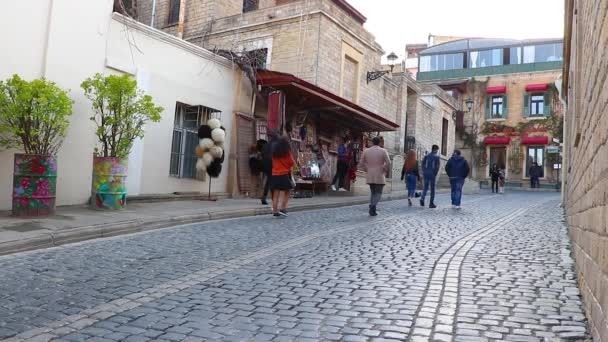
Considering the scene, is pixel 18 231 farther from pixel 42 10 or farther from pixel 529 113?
pixel 529 113

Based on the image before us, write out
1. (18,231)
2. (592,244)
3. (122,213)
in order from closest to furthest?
(592,244) < (18,231) < (122,213)

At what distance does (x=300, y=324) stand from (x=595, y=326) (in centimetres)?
182

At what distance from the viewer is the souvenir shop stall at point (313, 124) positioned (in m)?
13.7

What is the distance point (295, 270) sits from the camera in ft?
16.7

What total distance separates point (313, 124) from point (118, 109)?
8.42 m

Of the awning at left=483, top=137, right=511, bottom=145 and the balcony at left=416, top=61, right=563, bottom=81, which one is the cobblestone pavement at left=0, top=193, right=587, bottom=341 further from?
the balcony at left=416, top=61, right=563, bottom=81

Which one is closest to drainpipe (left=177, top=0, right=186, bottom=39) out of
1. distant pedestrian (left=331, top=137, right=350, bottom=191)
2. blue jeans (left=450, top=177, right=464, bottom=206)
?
distant pedestrian (left=331, top=137, right=350, bottom=191)

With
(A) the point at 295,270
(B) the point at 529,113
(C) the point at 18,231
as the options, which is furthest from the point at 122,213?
(B) the point at 529,113

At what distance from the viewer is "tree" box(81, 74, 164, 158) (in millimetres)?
8969

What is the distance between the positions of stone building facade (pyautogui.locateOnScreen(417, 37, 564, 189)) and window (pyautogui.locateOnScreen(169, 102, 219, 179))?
25.1m

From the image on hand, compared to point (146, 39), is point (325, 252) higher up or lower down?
lower down

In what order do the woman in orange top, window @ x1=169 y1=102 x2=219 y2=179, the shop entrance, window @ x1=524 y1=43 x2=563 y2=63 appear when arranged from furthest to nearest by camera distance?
the shop entrance
window @ x1=524 y1=43 x2=563 y2=63
window @ x1=169 y1=102 x2=219 y2=179
the woman in orange top

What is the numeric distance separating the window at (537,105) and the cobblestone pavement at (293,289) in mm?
30579

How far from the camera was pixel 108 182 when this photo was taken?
9.17 metres
